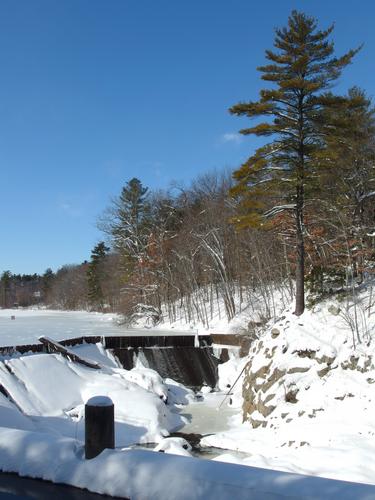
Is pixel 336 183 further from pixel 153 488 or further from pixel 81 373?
pixel 153 488

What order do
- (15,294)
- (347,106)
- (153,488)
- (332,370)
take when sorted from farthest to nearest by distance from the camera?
(15,294) → (347,106) → (332,370) → (153,488)

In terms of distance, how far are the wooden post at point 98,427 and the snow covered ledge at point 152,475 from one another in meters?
0.08

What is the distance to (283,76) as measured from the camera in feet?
55.1

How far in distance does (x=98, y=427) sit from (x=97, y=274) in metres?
61.6

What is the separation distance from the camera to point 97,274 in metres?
64.0

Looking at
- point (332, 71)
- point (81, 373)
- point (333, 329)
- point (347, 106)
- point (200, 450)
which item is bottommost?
point (200, 450)

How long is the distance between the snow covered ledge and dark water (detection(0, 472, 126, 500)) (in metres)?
0.04

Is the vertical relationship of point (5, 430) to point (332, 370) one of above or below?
above

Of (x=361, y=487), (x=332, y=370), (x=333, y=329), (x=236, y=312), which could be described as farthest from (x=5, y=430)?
(x=236, y=312)

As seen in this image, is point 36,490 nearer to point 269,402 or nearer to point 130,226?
point 269,402

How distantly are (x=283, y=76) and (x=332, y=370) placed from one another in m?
10.2

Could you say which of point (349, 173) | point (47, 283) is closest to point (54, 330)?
point (349, 173)

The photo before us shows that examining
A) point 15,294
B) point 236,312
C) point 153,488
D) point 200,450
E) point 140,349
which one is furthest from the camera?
point 15,294

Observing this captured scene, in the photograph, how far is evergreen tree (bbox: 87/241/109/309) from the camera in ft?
210
